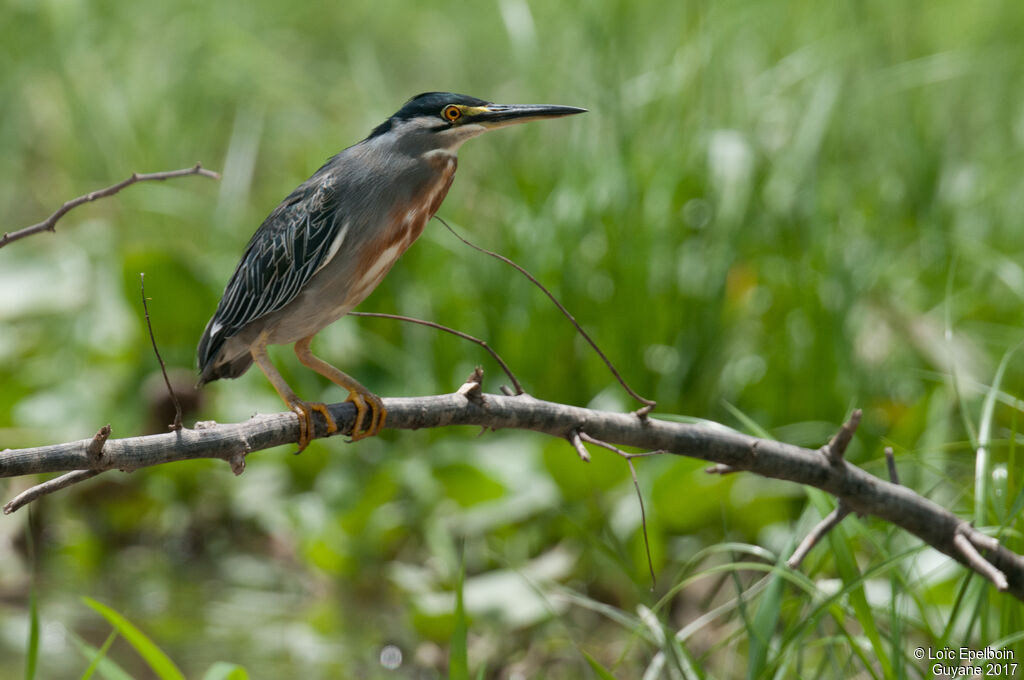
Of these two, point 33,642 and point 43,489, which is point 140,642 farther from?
point 43,489

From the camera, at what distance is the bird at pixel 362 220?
8.14 feet

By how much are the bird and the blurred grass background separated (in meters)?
0.96

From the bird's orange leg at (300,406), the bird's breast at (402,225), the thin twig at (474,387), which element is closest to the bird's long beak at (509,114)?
the bird's breast at (402,225)

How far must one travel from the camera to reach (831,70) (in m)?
5.57

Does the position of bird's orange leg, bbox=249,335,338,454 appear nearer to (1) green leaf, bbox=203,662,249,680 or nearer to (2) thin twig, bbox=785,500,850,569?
(1) green leaf, bbox=203,662,249,680

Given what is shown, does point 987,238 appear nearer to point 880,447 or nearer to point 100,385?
point 880,447

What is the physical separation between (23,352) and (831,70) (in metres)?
4.26

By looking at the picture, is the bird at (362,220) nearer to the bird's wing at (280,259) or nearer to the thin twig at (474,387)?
the bird's wing at (280,259)

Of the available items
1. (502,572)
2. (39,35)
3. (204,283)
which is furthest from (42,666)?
(39,35)

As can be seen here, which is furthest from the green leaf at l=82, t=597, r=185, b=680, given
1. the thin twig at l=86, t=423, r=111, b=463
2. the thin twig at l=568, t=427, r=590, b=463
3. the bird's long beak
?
the bird's long beak

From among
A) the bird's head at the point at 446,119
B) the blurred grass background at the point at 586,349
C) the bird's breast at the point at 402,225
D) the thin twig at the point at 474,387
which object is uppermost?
the bird's head at the point at 446,119

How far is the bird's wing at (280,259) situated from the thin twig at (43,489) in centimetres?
83

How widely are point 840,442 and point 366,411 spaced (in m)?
1.10

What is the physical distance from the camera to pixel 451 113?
2559 millimetres
